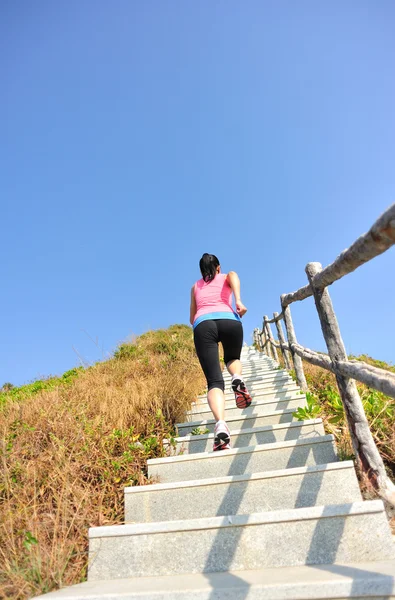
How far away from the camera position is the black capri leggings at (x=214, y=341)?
9.86ft

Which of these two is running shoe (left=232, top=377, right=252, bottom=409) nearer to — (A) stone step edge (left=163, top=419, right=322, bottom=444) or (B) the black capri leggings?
(B) the black capri leggings

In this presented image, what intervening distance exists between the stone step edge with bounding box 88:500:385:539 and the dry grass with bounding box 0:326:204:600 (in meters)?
0.27

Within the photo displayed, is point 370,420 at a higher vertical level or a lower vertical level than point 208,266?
lower

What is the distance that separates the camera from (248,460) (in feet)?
8.71

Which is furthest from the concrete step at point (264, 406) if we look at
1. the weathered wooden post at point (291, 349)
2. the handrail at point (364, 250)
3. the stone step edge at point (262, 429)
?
the handrail at point (364, 250)

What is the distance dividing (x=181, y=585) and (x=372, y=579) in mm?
795

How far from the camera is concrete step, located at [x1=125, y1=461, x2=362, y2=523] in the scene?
2170mm

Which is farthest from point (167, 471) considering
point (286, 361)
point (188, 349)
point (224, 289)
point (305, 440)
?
point (188, 349)

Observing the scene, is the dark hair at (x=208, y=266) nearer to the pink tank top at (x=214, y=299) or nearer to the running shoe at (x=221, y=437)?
the pink tank top at (x=214, y=299)

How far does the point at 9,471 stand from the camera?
2709mm

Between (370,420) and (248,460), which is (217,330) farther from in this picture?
(370,420)

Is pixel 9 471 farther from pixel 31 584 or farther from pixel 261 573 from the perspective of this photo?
pixel 261 573

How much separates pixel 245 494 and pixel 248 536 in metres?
0.42

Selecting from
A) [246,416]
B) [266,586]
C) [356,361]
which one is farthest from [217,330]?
[266,586]
